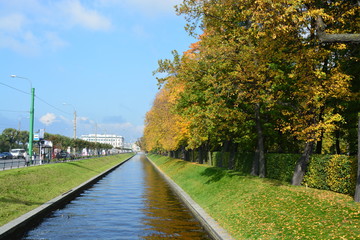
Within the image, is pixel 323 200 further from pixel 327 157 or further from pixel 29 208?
pixel 29 208

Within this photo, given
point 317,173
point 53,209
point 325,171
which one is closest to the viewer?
point 325,171

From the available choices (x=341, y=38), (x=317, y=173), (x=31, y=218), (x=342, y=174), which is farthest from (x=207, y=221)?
(x=341, y=38)

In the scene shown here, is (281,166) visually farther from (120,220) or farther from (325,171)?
(120,220)

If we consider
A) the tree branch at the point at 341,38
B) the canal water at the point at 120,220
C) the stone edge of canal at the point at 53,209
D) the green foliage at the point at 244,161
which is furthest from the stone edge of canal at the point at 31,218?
the green foliage at the point at 244,161

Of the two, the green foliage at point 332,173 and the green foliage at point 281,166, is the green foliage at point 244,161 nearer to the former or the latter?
the green foliage at point 281,166

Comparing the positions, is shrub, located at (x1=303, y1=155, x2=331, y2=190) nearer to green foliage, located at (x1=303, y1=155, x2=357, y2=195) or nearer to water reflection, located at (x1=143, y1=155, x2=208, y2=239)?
green foliage, located at (x1=303, y1=155, x2=357, y2=195)

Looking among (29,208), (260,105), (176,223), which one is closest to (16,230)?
(29,208)

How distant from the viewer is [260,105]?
74.3ft

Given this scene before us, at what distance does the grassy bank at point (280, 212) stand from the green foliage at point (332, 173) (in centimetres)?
88

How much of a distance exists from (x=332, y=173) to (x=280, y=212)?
4.98 metres

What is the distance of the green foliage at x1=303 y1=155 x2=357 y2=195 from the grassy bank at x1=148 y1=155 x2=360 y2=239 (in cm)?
88

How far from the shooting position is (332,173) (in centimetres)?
1691

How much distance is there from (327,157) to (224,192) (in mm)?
5336

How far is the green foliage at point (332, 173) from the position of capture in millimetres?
15477
